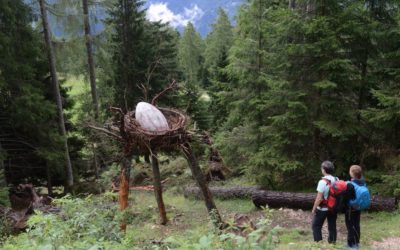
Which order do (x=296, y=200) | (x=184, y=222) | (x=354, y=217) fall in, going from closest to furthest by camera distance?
(x=354, y=217) < (x=184, y=222) < (x=296, y=200)

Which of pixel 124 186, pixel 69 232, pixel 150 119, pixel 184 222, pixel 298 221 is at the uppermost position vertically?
pixel 150 119

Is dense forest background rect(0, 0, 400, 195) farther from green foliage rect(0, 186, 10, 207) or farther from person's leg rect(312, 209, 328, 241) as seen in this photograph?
person's leg rect(312, 209, 328, 241)

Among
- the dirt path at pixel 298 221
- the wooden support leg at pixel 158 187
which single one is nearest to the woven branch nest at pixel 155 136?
the wooden support leg at pixel 158 187

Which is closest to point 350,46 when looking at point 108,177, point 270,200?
point 270,200

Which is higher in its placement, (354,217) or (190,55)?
(190,55)

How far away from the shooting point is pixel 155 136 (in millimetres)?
9281

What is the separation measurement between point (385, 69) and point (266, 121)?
4843mm

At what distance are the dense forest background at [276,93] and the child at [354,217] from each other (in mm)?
3895

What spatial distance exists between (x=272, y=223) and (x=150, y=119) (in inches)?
188

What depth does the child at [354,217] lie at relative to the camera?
7.26 meters

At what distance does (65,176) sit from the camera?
693 inches

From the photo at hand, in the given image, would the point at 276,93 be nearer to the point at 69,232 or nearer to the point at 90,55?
the point at 69,232

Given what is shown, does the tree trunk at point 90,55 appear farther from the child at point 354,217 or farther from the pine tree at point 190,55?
the pine tree at point 190,55

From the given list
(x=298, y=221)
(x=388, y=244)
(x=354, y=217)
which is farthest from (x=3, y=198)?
(x=388, y=244)
